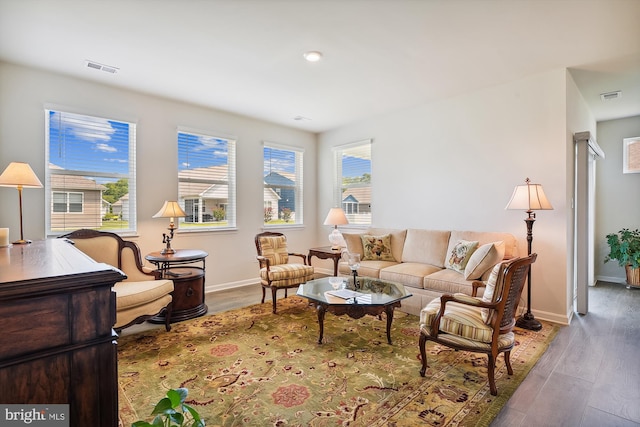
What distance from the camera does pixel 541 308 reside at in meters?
3.68

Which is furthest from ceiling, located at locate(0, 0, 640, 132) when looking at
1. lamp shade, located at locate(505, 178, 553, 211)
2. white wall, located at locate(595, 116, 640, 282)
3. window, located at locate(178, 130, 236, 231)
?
lamp shade, located at locate(505, 178, 553, 211)

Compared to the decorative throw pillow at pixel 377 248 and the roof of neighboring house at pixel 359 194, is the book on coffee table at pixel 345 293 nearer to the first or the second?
the decorative throw pillow at pixel 377 248

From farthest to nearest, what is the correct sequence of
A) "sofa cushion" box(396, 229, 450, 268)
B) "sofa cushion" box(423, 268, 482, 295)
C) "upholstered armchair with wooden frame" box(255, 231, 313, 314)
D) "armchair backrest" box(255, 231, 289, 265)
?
"armchair backrest" box(255, 231, 289, 265), "sofa cushion" box(396, 229, 450, 268), "upholstered armchair with wooden frame" box(255, 231, 313, 314), "sofa cushion" box(423, 268, 482, 295)

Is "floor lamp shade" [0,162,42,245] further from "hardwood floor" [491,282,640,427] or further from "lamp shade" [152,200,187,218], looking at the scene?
"hardwood floor" [491,282,640,427]

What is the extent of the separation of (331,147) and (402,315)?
11.4 ft

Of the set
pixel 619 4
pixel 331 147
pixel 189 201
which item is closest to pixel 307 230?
pixel 331 147

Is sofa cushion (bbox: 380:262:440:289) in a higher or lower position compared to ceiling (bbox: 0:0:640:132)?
lower

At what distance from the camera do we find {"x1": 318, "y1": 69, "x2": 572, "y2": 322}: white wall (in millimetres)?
3568

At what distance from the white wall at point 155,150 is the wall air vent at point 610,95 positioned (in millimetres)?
4439

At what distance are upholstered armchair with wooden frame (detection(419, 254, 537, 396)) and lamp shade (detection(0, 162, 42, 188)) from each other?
347cm

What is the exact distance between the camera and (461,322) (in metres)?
2.24

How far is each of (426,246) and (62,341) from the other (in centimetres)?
407

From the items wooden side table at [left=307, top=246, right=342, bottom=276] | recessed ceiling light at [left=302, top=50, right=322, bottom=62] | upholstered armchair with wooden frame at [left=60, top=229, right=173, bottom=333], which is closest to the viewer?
upholstered armchair with wooden frame at [left=60, top=229, right=173, bottom=333]

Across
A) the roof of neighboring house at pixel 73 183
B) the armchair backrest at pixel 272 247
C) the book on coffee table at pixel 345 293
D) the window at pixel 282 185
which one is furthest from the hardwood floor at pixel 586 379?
the window at pixel 282 185
